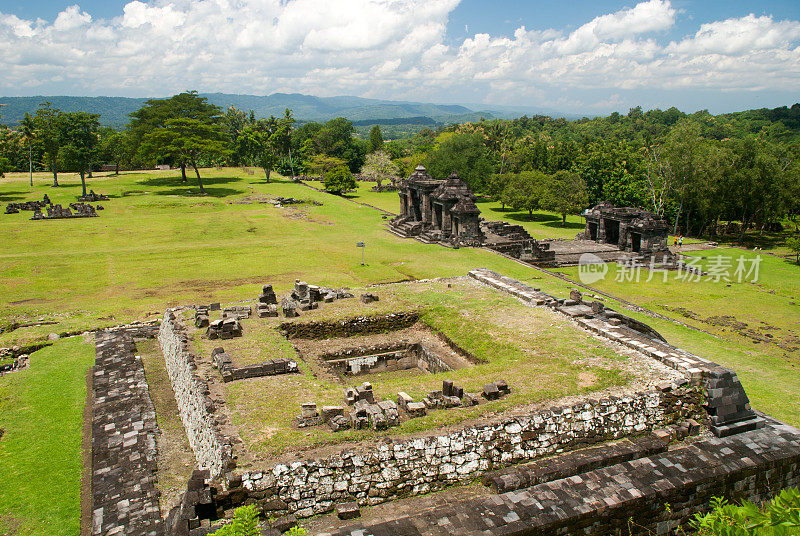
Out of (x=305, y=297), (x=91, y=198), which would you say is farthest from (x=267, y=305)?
(x=91, y=198)

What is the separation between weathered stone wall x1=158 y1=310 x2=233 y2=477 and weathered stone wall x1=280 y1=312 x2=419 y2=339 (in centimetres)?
Result: 287

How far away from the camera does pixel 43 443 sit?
11.0 m

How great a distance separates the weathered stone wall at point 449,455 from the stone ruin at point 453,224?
19839 millimetres

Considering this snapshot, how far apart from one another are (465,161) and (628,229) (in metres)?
24.0

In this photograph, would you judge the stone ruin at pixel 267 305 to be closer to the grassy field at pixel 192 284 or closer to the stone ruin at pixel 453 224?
the grassy field at pixel 192 284

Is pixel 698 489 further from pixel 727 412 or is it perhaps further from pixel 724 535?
pixel 724 535

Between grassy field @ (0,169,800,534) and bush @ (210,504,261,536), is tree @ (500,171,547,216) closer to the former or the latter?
grassy field @ (0,169,800,534)

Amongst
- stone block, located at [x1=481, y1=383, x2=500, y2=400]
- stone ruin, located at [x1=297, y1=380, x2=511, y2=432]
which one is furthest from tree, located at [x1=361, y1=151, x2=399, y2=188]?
stone block, located at [x1=481, y1=383, x2=500, y2=400]

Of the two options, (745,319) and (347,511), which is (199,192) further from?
(347,511)

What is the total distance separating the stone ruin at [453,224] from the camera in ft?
104

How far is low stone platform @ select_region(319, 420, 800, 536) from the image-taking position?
24.3 ft

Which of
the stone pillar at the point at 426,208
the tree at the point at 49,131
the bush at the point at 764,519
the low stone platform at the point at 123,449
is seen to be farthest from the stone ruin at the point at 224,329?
the tree at the point at 49,131

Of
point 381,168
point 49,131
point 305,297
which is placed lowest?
point 305,297

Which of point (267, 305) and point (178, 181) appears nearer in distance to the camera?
point (267, 305)
